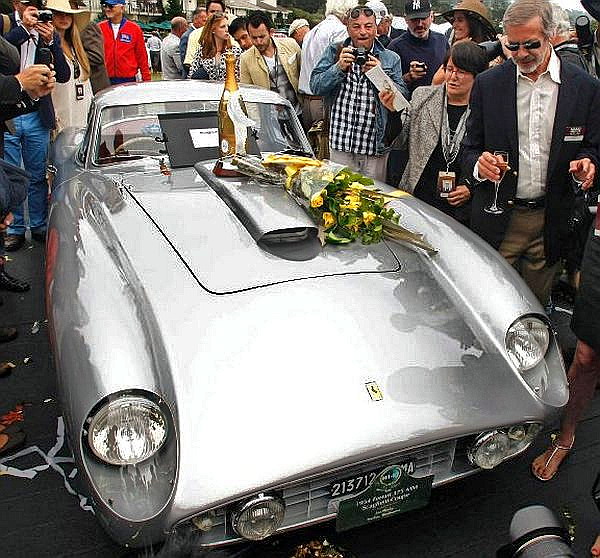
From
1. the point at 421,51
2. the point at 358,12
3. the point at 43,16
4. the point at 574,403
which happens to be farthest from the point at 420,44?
the point at 574,403

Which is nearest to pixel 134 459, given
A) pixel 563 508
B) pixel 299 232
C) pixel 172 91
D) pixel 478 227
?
pixel 299 232

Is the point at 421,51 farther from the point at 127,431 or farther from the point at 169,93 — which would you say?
the point at 127,431

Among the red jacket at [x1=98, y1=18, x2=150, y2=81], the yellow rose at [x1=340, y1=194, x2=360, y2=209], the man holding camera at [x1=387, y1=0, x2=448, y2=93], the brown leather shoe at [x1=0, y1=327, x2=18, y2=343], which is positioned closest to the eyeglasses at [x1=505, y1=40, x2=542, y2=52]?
the yellow rose at [x1=340, y1=194, x2=360, y2=209]

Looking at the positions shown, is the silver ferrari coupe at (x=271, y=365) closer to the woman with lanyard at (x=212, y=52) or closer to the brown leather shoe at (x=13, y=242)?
the brown leather shoe at (x=13, y=242)

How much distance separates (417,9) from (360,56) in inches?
58.2

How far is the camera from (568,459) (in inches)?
109

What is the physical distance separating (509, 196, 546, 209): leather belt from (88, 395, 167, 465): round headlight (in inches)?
91.0

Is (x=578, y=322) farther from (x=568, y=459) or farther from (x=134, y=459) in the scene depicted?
(x=134, y=459)

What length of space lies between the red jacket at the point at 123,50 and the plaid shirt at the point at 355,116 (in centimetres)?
397

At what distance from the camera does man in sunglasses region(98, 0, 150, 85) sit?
24.0 ft

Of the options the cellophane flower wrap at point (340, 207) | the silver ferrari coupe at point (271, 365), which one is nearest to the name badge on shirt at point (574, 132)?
the silver ferrari coupe at point (271, 365)

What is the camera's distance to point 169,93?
12.7ft

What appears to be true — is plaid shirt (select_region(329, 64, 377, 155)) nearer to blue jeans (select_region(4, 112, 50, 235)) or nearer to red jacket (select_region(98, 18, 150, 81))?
blue jeans (select_region(4, 112, 50, 235))

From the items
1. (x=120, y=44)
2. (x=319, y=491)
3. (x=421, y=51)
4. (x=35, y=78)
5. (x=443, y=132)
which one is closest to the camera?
(x=319, y=491)
